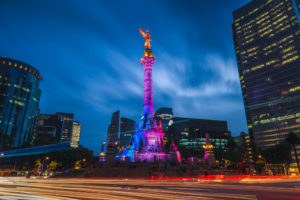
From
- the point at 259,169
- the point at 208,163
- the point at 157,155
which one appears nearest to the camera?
the point at 208,163

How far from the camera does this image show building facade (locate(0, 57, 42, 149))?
85062mm

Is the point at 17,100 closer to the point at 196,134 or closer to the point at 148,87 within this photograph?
the point at 148,87

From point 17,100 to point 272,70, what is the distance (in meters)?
125

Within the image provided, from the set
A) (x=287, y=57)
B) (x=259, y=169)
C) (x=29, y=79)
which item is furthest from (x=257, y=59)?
(x=29, y=79)

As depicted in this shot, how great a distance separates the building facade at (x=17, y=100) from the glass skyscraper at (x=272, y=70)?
113328mm

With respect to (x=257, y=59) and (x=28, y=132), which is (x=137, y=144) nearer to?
(x=28, y=132)

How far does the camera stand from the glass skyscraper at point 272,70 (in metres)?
89.2

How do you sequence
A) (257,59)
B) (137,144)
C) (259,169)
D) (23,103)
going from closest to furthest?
(137,144)
(259,169)
(23,103)
(257,59)

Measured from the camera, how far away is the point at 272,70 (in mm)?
97625

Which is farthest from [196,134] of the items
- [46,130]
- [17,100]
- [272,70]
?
[17,100]

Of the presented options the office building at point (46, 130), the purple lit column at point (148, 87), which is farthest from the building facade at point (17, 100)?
the purple lit column at point (148, 87)

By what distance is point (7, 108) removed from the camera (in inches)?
3361

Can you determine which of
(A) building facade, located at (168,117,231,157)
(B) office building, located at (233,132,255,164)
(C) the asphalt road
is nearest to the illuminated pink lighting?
(C) the asphalt road

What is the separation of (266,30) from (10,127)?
451ft
